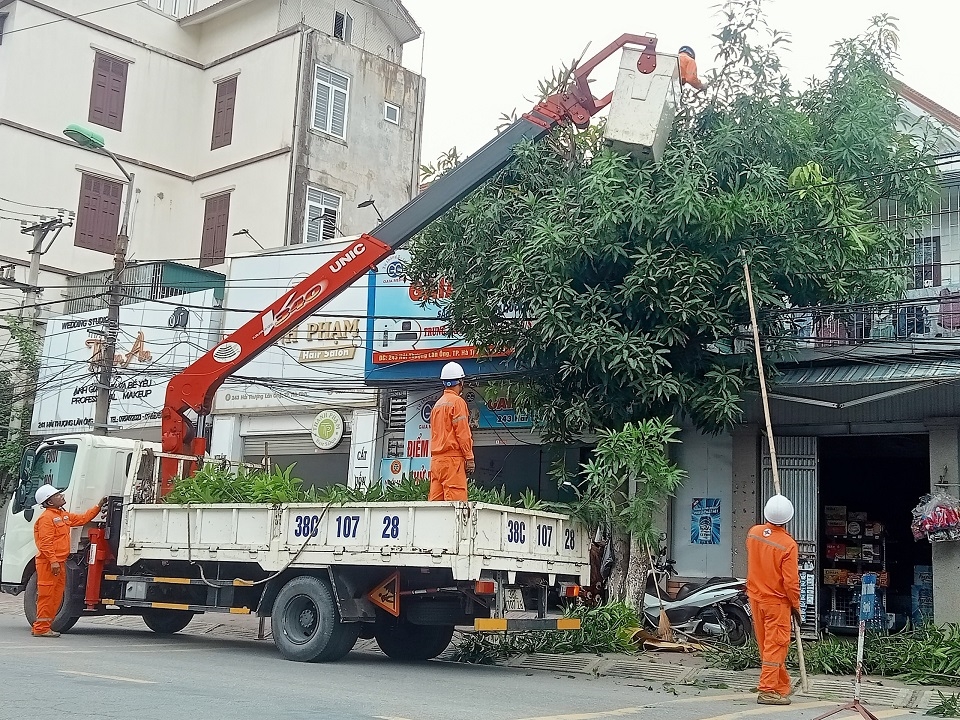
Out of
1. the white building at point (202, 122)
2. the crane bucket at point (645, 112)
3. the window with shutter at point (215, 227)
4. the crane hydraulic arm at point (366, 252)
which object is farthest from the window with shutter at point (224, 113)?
the crane bucket at point (645, 112)

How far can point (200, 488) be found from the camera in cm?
1230

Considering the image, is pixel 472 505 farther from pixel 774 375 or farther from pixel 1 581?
pixel 1 581

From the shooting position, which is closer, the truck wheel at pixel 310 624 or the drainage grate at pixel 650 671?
the truck wheel at pixel 310 624

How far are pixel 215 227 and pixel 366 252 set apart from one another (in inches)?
640

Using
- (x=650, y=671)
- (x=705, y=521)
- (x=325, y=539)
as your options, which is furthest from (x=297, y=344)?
(x=650, y=671)

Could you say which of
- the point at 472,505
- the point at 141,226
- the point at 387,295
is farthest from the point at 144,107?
the point at 472,505

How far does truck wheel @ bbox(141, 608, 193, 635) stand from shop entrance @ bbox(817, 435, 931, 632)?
28.6 feet

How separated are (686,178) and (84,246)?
20958 mm

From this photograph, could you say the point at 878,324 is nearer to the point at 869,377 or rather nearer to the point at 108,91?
the point at 869,377

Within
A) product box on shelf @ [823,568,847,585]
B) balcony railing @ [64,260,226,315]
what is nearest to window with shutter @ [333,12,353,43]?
balcony railing @ [64,260,226,315]

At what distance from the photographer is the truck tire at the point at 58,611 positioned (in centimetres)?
1316

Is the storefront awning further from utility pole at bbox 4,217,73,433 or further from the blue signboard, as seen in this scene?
utility pole at bbox 4,217,73,433

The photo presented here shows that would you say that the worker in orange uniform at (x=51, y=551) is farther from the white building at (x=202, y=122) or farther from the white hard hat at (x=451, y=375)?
the white building at (x=202, y=122)

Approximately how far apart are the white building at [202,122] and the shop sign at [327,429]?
24.2ft
